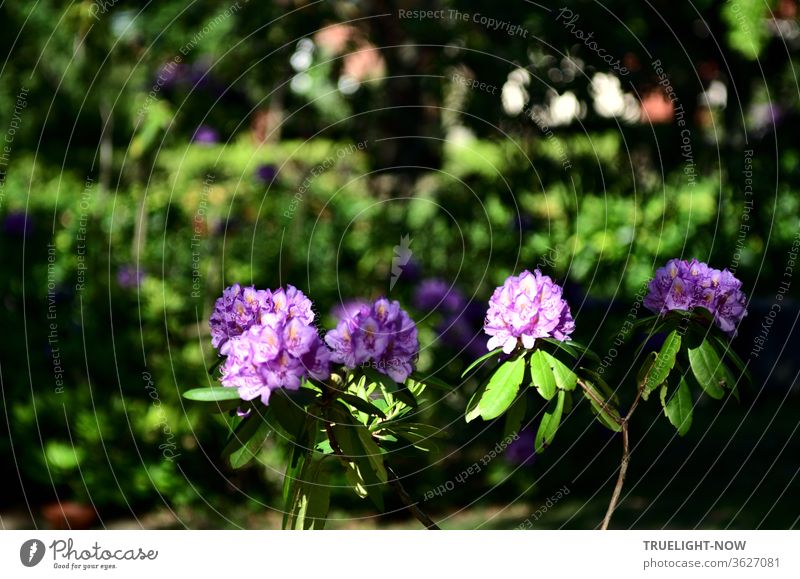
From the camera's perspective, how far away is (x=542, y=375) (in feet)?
4.34

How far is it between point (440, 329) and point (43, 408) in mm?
1527

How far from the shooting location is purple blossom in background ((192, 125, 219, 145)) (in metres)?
3.93

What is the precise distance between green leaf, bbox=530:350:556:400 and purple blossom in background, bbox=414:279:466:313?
212 cm

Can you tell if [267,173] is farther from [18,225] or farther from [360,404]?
[360,404]

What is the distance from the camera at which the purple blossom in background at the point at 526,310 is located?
1.32 m

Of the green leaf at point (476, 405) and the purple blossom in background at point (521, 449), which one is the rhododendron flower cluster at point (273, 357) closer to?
the green leaf at point (476, 405)

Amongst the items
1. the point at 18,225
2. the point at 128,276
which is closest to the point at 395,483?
the point at 128,276

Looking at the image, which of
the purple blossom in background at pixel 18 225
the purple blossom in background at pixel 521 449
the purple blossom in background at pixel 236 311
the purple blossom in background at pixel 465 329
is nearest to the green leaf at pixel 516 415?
the purple blossom in background at pixel 236 311

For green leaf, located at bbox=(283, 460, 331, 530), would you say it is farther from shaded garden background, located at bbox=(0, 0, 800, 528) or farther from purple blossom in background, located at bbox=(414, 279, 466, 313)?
purple blossom in background, located at bbox=(414, 279, 466, 313)

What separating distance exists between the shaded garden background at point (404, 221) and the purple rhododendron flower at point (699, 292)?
4.93ft

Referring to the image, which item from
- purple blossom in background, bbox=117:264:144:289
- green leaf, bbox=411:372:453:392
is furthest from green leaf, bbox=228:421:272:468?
purple blossom in background, bbox=117:264:144:289

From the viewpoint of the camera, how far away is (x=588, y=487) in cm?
A: 384

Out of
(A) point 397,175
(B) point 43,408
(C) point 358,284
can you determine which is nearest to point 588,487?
(C) point 358,284
